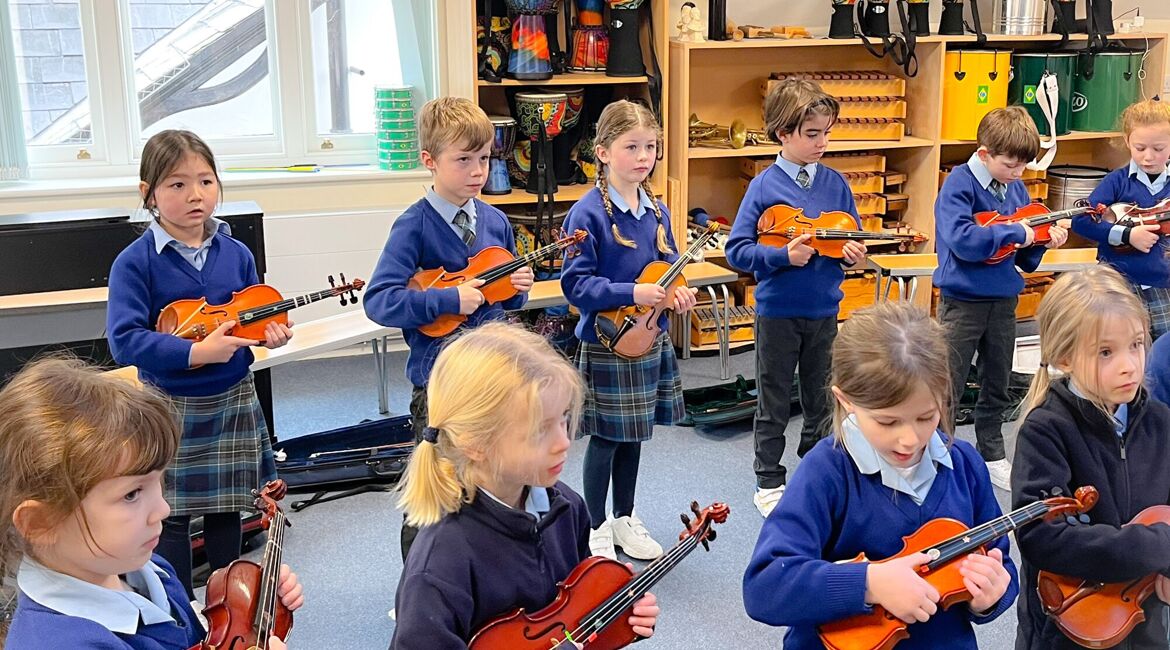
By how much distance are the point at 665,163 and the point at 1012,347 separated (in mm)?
1817

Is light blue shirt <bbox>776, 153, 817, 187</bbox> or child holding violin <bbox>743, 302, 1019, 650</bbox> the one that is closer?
child holding violin <bbox>743, 302, 1019, 650</bbox>

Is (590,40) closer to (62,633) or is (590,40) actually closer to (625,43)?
(625,43)

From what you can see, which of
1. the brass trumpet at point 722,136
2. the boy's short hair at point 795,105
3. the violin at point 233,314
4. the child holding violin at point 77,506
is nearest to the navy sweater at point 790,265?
the boy's short hair at point 795,105

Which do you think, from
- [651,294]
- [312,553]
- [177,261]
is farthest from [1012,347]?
[177,261]

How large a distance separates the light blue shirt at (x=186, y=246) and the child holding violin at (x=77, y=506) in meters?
1.13

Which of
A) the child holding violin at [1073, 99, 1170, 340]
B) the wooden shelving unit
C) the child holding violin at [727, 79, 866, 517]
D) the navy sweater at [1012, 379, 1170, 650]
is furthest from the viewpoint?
the wooden shelving unit

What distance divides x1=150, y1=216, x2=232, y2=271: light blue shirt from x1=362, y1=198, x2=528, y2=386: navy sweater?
364 millimetres

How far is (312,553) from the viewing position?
10.4ft

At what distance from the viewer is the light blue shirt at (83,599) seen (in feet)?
4.16

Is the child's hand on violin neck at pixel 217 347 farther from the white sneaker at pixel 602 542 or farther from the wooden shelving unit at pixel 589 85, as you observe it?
the wooden shelving unit at pixel 589 85

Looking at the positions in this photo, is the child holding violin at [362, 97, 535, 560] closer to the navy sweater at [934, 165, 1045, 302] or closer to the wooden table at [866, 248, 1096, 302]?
the navy sweater at [934, 165, 1045, 302]

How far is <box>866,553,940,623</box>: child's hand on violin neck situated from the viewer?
1.51m

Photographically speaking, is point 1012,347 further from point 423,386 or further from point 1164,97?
point 1164,97

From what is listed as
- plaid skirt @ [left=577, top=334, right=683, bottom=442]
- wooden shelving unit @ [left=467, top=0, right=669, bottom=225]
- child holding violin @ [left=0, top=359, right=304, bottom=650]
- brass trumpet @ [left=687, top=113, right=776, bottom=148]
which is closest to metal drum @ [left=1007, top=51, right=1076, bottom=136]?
brass trumpet @ [left=687, top=113, right=776, bottom=148]
